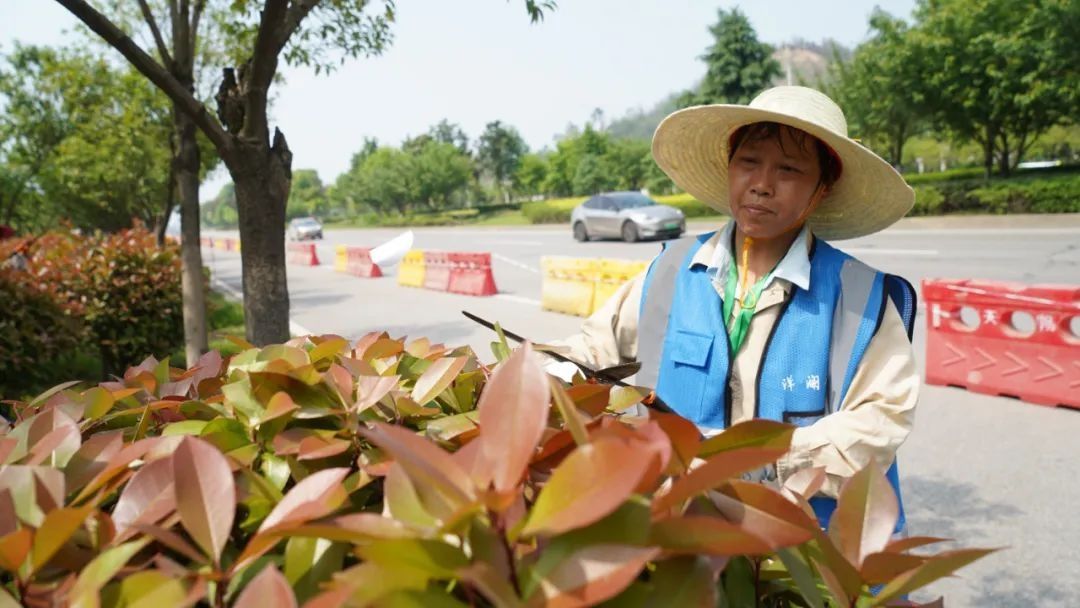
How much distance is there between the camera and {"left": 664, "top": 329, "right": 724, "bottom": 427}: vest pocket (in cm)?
173

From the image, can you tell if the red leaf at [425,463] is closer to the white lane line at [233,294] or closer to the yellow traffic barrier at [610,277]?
the yellow traffic barrier at [610,277]

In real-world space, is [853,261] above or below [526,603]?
above

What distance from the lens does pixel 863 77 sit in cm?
2870

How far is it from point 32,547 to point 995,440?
5.08 metres

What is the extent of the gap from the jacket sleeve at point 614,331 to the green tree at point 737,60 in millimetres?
33970

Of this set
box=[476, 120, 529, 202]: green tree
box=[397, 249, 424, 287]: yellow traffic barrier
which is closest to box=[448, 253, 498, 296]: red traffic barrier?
box=[397, 249, 424, 287]: yellow traffic barrier

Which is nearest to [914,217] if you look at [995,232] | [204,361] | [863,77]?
[995,232]

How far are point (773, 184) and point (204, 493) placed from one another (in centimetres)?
144

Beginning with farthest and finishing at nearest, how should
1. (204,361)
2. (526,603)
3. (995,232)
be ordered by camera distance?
(995,232), (204,361), (526,603)

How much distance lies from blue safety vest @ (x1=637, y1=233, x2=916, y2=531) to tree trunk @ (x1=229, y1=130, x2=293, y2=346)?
2.36 metres

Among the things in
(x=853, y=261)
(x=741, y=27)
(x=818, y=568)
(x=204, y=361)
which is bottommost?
(x=818, y=568)

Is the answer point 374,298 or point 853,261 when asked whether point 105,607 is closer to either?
point 853,261

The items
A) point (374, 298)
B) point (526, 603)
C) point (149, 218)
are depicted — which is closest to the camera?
point (526, 603)

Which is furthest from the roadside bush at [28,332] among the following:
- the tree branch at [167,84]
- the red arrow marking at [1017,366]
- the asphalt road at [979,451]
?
the red arrow marking at [1017,366]
